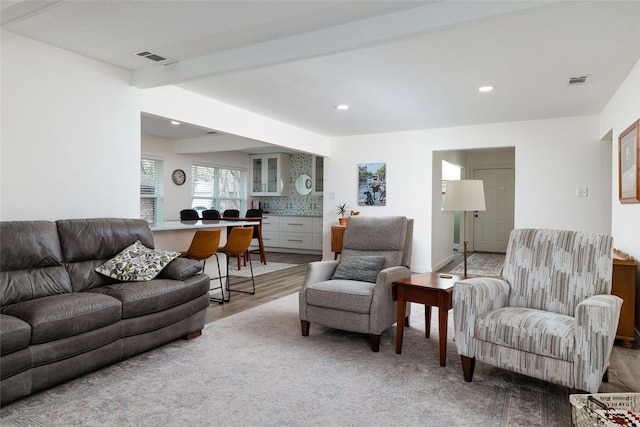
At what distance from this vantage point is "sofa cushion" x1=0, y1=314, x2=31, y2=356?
6.58ft

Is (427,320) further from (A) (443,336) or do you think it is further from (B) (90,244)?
(B) (90,244)

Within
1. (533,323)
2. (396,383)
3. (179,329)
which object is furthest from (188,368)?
(533,323)

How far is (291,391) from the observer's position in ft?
7.61

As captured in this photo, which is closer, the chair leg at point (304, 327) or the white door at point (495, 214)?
the chair leg at point (304, 327)

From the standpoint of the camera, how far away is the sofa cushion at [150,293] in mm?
2654

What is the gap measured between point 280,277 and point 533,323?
417 cm

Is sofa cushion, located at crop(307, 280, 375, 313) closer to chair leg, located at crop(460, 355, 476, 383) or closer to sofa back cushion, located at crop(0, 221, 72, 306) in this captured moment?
chair leg, located at crop(460, 355, 476, 383)

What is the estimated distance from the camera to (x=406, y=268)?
340cm

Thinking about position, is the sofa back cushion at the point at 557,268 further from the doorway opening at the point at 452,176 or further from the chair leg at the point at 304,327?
the doorway opening at the point at 452,176

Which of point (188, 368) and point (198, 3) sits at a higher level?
point (198, 3)

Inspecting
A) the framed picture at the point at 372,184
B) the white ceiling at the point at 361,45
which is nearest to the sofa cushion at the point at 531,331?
the white ceiling at the point at 361,45

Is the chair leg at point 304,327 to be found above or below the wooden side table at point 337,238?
below

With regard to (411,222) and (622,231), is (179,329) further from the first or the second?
(622,231)

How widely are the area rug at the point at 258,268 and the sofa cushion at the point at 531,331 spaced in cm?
428
